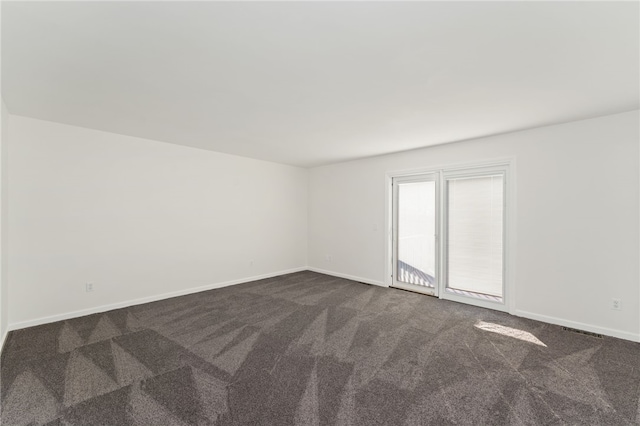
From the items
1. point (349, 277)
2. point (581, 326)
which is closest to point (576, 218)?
point (581, 326)

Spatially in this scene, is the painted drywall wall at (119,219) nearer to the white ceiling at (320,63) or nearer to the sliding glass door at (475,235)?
the white ceiling at (320,63)

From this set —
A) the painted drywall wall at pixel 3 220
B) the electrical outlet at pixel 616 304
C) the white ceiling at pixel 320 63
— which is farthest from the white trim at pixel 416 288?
the painted drywall wall at pixel 3 220

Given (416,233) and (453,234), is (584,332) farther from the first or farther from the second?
(416,233)

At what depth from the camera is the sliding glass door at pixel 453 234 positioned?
407 cm

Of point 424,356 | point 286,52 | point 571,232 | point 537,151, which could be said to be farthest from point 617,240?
point 286,52

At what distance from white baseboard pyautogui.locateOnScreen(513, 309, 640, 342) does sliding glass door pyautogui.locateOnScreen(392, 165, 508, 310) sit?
13.0 inches

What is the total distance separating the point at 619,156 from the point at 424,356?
10.7 ft

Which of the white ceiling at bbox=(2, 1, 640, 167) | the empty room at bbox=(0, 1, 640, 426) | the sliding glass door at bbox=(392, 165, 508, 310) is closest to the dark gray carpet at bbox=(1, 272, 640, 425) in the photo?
the empty room at bbox=(0, 1, 640, 426)

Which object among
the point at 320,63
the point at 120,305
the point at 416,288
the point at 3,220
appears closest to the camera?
the point at 320,63

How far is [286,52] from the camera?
6.47 ft

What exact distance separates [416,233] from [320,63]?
3754 millimetres

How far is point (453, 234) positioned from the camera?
4.49 metres

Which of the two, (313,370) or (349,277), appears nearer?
(313,370)

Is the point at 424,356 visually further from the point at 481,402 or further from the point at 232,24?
the point at 232,24
